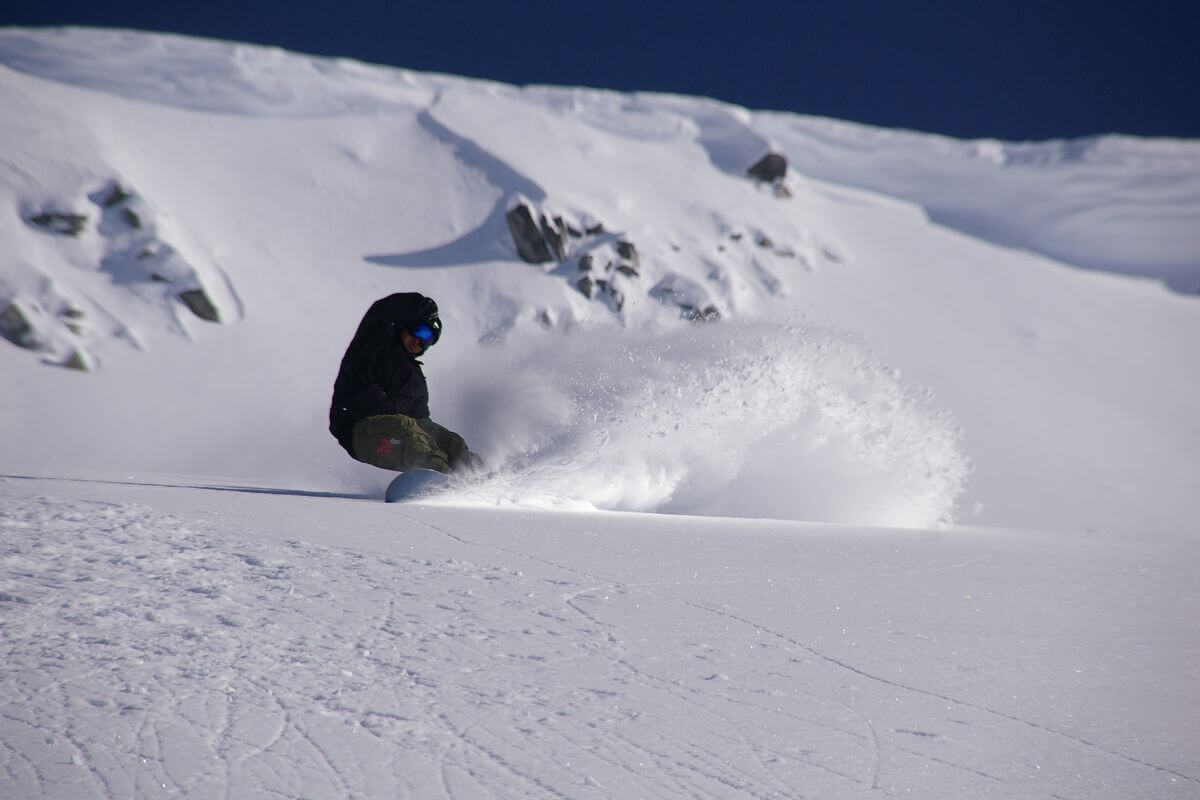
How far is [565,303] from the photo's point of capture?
29.1 m

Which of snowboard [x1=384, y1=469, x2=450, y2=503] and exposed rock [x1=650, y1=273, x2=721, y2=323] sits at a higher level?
exposed rock [x1=650, y1=273, x2=721, y2=323]

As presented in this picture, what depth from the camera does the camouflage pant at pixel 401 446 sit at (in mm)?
5898

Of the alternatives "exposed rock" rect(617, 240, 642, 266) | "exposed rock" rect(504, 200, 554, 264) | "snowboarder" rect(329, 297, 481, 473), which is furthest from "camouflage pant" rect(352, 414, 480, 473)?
"exposed rock" rect(617, 240, 642, 266)

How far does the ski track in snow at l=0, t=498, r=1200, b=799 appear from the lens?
5.19ft

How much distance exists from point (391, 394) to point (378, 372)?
0.54 ft

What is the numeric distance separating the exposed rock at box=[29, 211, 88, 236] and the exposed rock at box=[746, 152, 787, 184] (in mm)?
25520

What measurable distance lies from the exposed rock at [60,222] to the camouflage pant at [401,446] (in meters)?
22.3

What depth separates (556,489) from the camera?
588cm

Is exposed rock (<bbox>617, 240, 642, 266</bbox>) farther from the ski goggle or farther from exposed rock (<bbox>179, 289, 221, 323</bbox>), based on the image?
the ski goggle

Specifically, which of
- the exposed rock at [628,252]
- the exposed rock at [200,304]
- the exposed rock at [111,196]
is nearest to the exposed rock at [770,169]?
the exposed rock at [628,252]

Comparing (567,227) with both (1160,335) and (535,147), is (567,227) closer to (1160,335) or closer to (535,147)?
(535,147)

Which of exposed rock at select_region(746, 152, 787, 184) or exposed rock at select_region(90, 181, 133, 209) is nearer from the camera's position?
exposed rock at select_region(90, 181, 133, 209)

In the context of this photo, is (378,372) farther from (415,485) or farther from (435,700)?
(435,700)

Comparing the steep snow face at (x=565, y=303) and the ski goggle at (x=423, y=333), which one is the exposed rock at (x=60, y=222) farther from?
the ski goggle at (x=423, y=333)
